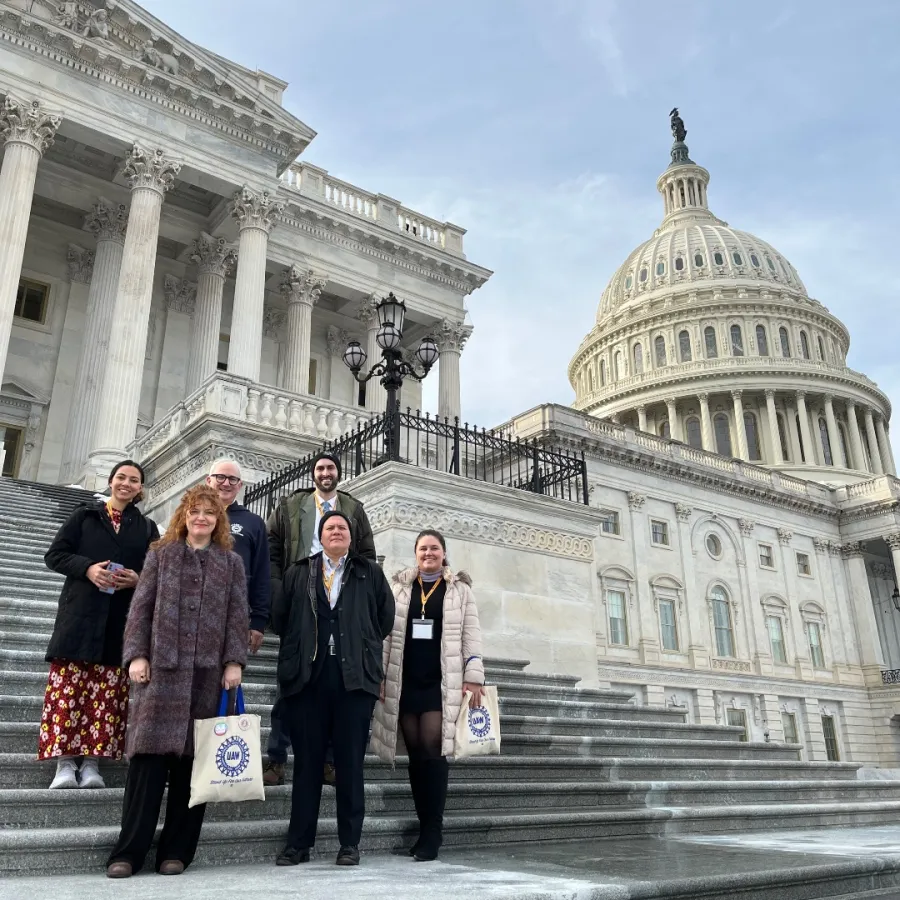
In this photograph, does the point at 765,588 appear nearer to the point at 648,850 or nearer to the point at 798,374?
the point at 798,374

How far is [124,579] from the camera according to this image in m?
5.60

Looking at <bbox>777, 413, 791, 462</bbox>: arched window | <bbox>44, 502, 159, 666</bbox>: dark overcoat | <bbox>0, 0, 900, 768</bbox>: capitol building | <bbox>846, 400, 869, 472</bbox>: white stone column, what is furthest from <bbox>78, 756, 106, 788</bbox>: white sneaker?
<bbox>846, 400, 869, 472</bbox>: white stone column

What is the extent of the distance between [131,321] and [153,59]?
861cm

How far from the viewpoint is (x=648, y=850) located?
5785 mm

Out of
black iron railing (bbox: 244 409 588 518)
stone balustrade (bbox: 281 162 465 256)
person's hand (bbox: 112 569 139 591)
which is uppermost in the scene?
stone balustrade (bbox: 281 162 465 256)

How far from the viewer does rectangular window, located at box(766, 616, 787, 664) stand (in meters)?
48.1

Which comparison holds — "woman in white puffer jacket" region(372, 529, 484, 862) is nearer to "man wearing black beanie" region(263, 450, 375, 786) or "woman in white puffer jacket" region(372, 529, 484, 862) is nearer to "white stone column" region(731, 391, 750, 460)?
"man wearing black beanie" region(263, 450, 375, 786)

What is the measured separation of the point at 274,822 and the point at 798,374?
3023 inches

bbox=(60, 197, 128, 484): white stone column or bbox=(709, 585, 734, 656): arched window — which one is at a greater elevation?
bbox=(60, 197, 128, 484): white stone column

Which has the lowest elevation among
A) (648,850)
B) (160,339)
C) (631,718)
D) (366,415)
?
(648,850)

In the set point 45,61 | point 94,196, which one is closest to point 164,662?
point 45,61

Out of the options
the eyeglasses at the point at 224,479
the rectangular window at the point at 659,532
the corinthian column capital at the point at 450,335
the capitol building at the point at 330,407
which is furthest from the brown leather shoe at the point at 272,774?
the rectangular window at the point at 659,532

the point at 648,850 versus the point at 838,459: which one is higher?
the point at 838,459

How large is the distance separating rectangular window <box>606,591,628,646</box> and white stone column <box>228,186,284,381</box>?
74.5 ft
